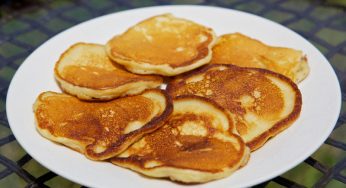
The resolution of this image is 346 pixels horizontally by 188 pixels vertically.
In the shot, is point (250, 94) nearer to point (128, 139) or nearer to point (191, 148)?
point (191, 148)

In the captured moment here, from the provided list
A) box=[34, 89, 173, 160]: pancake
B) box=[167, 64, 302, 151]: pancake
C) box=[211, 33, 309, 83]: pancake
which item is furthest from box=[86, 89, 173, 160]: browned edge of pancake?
box=[211, 33, 309, 83]: pancake

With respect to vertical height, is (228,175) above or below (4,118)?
above

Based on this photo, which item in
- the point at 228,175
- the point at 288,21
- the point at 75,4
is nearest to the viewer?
the point at 228,175

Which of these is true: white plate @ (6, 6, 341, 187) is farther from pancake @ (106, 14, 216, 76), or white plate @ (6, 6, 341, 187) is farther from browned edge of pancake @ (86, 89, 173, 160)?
pancake @ (106, 14, 216, 76)

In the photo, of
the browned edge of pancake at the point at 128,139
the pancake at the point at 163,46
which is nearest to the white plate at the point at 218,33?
the browned edge of pancake at the point at 128,139

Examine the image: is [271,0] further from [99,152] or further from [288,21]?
[99,152]

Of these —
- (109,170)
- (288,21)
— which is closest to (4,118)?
(109,170)
